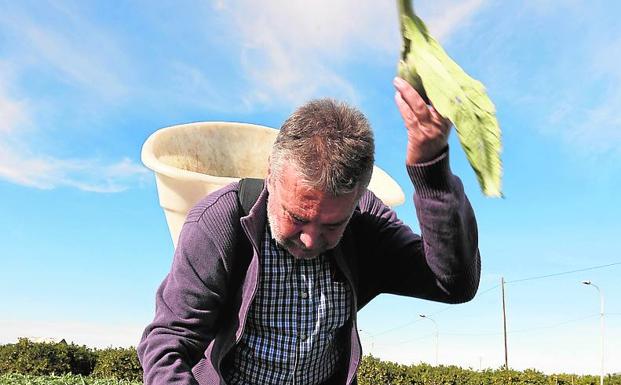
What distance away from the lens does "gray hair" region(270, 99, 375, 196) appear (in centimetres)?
197

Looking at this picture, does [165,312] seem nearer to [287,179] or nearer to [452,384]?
[287,179]

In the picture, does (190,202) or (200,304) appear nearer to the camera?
(200,304)

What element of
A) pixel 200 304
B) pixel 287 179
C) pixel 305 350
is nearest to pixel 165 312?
pixel 200 304

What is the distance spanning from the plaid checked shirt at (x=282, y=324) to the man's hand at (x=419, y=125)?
1.84 feet

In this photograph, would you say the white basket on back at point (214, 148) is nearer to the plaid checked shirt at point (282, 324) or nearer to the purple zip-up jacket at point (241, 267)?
the purple zip-up jacket at point (241, 267)

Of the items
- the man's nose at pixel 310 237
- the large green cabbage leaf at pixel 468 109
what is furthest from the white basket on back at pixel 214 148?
the large green cabbage leaf at pixel 468 109

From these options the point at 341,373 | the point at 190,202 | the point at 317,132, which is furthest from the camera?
the point at 190,202

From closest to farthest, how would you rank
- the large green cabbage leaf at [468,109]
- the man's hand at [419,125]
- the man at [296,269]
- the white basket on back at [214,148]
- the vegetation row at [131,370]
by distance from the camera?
the large green cabbage leaf at [468,109]
the man's hand at [419,125]
the man at [296,269]
the white basket on back at [214,148]
the vegetation row at [131,370]

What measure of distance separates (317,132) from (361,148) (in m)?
0.14

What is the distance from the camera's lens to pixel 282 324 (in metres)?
2.38

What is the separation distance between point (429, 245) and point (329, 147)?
24.6 inches

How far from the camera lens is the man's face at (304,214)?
2.01m

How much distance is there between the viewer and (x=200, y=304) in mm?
2275

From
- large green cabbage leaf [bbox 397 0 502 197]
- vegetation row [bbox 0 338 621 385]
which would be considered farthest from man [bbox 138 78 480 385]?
vegetation row [bbox 0 338 621 385]
